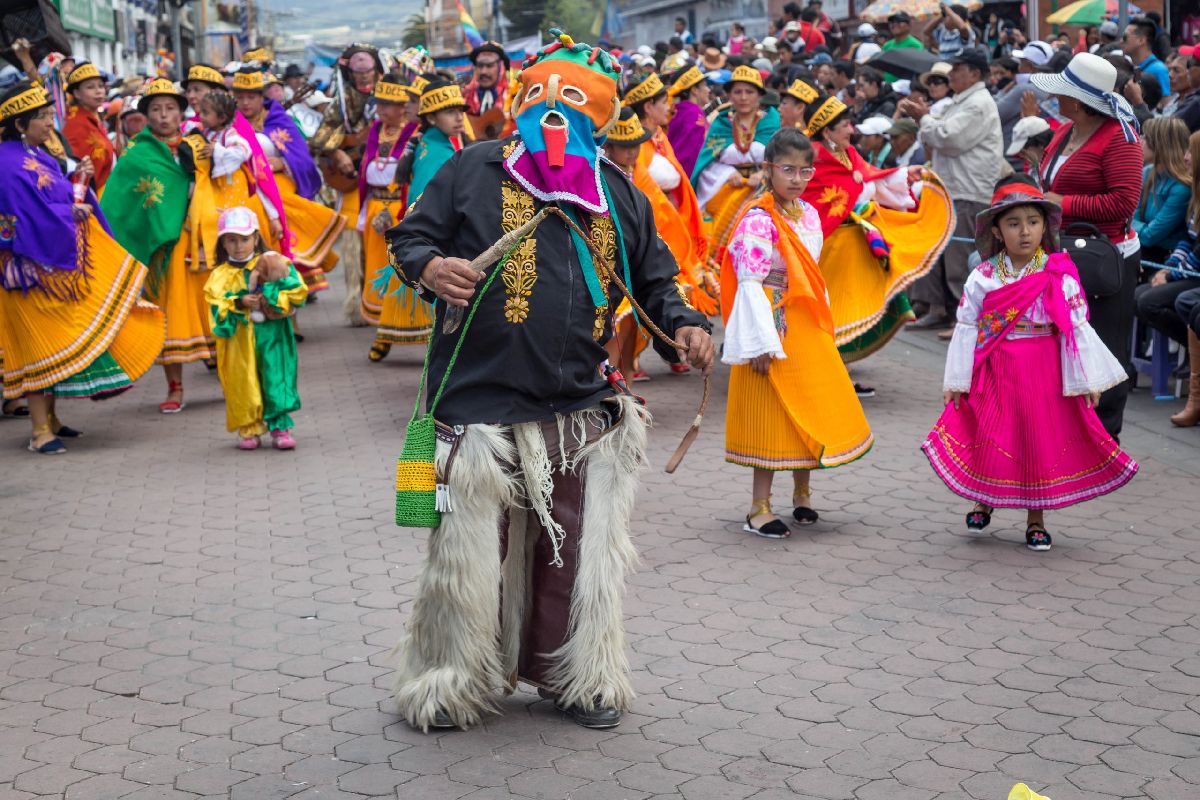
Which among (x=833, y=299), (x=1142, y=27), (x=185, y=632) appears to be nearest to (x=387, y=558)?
(x=185, y=632)

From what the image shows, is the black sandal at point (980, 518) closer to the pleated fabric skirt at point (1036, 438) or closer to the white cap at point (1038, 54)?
the pleated fabric skirt at point (1036, 438)

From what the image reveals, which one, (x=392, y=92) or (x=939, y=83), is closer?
(x=392, y=92)

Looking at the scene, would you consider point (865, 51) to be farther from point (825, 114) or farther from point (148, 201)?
point (148, 201)

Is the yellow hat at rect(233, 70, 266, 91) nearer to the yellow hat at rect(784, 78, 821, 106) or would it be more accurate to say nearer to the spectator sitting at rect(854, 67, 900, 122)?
the yellow hat at rect(784, 78, 821, 106)

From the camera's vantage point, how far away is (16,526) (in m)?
7.54

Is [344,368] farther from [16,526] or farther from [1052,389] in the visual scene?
[1052,389]

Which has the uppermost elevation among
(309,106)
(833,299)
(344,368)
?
(309,106)

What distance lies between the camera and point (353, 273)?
14.3 meters

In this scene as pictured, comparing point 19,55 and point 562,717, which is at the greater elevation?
point 19,55

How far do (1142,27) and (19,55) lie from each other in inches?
395

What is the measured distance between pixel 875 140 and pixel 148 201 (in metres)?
7.22

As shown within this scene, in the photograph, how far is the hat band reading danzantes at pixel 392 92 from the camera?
11578mm

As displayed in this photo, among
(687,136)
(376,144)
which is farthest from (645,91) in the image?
(376,144)

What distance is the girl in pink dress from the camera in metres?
6.40
